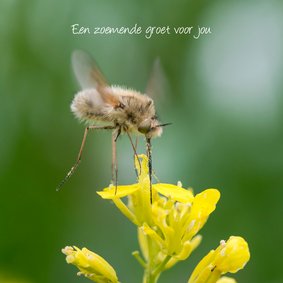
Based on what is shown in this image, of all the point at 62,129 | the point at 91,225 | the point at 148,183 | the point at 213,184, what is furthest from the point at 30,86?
the point at 148,183

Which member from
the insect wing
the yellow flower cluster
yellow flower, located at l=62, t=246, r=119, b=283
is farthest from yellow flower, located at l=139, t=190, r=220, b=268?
the insect wing

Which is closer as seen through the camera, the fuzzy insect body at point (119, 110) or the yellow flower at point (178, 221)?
the yellow flower at point (178, 221)

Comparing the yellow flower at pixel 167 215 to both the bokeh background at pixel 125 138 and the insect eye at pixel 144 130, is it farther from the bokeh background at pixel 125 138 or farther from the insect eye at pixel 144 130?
the bokeh background at pixel 125 138

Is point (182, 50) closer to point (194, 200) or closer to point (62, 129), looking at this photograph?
point (62, 129)

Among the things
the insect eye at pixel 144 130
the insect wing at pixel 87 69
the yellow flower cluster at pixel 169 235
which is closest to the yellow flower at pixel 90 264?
the yellow flower cluster at pixel 169 235

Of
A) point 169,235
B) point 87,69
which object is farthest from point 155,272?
point 87,69

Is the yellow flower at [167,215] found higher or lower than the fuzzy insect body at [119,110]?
lower

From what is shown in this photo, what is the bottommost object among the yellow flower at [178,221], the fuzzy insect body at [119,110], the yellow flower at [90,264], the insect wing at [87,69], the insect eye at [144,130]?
the yellow flower at [90,264]
